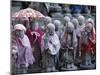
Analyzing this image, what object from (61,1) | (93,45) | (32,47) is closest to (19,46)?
(32,47)

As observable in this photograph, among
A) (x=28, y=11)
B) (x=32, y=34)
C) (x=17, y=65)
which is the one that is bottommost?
(x=17, y=65)

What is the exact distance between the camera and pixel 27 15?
6.18 ft

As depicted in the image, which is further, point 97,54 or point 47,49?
point 97,54

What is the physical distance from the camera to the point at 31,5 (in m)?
1.89

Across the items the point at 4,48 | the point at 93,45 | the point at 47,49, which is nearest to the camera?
the point at 4,48

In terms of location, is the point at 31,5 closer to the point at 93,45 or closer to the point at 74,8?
the point at 74,8

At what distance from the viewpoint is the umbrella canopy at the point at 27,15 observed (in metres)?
1.84

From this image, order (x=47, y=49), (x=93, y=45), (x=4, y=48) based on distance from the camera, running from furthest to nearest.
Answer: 1. (x=93, y=45)
2. (x=47, y=49)
3. (x=4, y=48)

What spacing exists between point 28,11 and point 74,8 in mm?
432

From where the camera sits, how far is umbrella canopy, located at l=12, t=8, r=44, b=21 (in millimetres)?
1844

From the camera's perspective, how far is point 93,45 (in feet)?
6.91

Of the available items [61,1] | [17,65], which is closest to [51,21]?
[61,1]

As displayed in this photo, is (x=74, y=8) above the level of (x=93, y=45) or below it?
above

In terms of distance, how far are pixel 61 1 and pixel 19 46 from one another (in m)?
0.54
